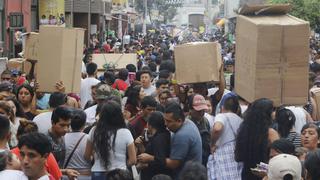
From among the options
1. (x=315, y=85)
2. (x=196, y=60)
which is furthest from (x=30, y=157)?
(x=315, y=85)

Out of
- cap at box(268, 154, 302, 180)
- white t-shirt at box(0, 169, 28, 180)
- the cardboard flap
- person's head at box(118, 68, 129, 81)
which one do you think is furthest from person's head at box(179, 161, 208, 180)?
person's head at box(118, 68, 129, 81)

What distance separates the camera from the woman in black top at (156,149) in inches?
327

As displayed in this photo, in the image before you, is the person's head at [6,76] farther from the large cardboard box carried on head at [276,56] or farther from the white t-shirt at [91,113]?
the large cardboard box carried on head at [276,56]

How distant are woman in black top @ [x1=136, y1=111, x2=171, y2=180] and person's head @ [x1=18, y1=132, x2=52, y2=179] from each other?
2.22m

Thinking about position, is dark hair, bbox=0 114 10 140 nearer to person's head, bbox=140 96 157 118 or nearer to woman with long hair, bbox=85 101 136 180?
woman with long hair, bbox=85 101 136 180

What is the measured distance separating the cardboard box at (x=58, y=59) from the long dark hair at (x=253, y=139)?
409 cm

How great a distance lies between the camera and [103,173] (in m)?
7.98

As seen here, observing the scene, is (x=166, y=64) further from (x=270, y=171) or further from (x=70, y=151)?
(x=270, y=171)

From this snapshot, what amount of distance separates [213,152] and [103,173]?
1.27 meters

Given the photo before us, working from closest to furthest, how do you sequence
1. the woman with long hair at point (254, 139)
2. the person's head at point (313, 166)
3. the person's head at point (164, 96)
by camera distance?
1. the person's head at point (313, 166)
2. the woman with long hair at point (254, 139)
3. the person's head at point (164, 96)

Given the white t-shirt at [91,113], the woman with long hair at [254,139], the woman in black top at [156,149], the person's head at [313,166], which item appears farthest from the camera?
the white t-shirt at [91,113]

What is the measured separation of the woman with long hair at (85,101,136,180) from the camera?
7969 millimetres

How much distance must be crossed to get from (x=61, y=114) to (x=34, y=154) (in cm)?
215

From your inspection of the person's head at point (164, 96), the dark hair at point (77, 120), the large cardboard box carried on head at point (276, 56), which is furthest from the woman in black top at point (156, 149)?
the person's head at point (164, 96)
